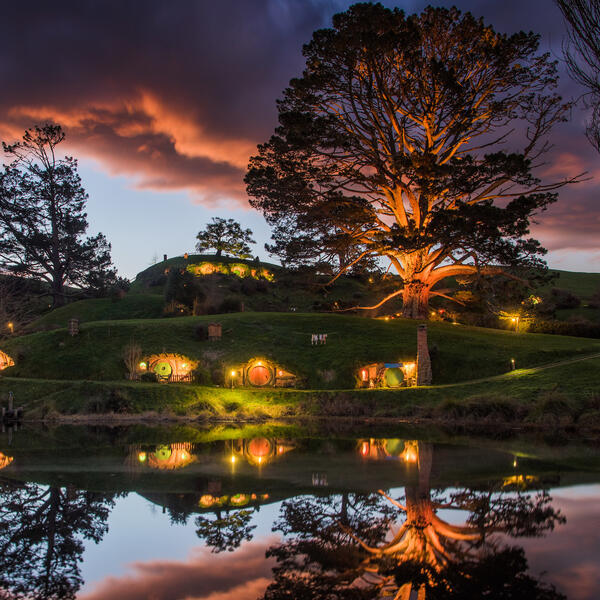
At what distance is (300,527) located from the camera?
8414 mm

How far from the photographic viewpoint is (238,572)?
21.4 feet

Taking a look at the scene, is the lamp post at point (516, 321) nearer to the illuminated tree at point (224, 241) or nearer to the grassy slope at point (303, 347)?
the grassy slope at point (303, 347)

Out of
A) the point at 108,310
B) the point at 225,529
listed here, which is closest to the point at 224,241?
the point at 108,310

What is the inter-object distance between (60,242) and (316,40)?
176ft

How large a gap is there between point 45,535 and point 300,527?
3696mm

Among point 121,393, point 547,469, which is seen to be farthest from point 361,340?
point 547,469

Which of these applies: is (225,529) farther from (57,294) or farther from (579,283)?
(579,283)

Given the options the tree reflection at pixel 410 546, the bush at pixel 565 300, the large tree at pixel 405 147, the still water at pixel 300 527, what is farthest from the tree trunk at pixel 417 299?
the tree reflection at pixel 410 546

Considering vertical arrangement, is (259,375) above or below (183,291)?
below

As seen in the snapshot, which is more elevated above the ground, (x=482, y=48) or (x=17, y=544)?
(x=482, y=48)

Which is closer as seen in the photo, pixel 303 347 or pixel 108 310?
pixel 303 347

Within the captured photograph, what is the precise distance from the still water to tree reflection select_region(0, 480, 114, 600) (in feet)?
0.10

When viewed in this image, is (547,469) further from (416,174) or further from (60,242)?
(60,242)

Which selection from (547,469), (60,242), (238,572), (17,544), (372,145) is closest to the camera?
(238,572)
